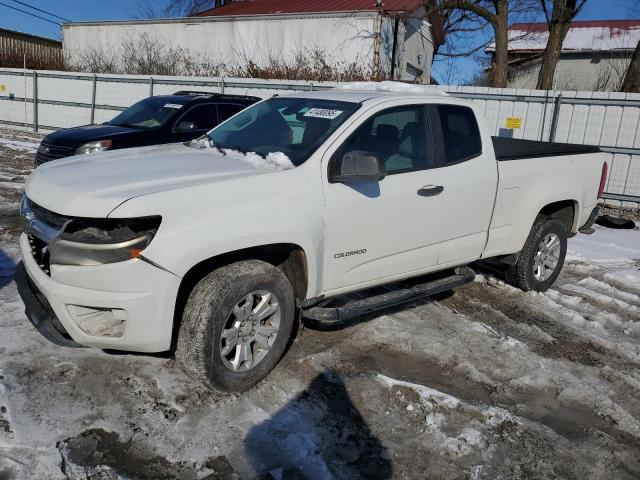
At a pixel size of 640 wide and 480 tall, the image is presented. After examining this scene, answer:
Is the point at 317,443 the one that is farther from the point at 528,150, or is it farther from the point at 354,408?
the point at 528,150

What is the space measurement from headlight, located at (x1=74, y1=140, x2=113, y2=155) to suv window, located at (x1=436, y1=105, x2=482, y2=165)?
5.36 meters

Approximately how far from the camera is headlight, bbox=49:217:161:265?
9.34ft

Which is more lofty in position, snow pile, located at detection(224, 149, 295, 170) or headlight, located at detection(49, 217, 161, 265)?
snow pile, located at detection(224, 149, 295, 170)

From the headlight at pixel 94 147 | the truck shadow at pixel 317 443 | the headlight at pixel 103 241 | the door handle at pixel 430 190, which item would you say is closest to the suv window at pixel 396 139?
the door handle at pixel 430 190

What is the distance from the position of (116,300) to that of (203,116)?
6681 mm

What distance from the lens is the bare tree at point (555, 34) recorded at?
16828 millimetres

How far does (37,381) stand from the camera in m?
3.32

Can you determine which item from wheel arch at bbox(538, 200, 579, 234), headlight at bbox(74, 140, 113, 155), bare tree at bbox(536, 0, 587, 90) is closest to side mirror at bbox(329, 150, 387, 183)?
wheel arch at bbox(538, 200, 579, 234)

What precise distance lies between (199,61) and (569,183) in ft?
66.7

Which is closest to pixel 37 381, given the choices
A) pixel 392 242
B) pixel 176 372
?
pixel 176 372

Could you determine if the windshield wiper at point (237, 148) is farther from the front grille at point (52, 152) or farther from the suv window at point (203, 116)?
the suv window at point (203, 116)

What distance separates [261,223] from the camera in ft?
10.6

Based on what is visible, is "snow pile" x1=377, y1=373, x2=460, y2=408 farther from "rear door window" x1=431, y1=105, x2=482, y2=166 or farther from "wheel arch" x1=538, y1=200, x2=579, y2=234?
"wheel arch" x1=538, y1=200, x2=579, y2=234

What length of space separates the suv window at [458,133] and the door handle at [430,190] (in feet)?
0.85
